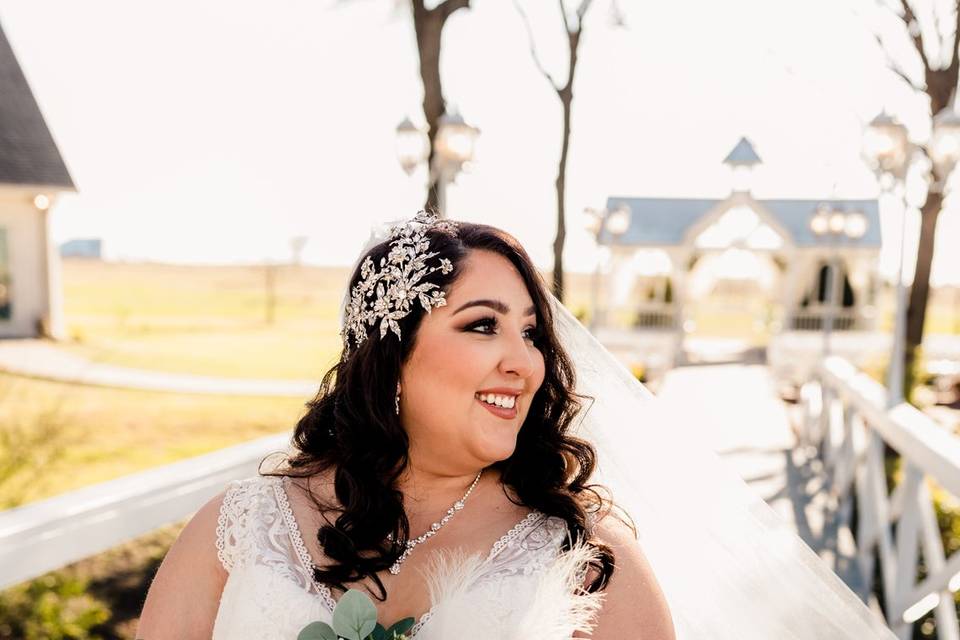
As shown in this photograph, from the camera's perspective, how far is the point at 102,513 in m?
2.63

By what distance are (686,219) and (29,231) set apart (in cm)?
1425

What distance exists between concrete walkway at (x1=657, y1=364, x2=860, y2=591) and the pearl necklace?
0.66 m

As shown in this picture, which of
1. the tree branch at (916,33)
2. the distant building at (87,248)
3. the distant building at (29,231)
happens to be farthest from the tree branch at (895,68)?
the distant building at (87,248)

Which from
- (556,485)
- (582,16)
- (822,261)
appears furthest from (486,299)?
(822,261)

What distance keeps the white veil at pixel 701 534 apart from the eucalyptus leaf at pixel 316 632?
828 millimetres

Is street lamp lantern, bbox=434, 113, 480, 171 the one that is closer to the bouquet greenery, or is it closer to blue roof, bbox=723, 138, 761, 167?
the bouquet greenery

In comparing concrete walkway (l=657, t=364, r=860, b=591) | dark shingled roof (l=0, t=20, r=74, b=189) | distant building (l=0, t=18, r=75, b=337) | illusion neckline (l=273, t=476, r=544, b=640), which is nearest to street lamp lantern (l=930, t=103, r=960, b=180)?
concrete walkway (l=657, t=364, r=860, b=591)

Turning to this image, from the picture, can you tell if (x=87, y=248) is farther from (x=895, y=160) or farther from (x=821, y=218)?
(x=895, y=160)

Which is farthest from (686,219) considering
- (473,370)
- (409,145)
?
(473,370)

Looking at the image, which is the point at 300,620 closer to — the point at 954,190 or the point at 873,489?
the point at 873,489

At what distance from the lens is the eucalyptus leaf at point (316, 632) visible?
145 centimetres

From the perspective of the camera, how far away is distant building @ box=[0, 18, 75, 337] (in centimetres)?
1218

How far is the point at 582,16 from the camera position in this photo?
36.2ft

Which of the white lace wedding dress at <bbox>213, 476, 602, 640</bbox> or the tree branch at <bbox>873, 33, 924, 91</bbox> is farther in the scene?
the tree branch at <bbox>873, 33, 924, 91</bbox>
